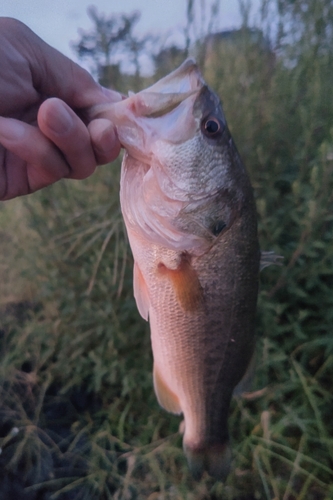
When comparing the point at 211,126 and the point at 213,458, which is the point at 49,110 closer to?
the point at 211,126

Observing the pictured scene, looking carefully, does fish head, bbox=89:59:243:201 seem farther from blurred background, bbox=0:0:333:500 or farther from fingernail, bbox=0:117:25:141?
blurred background, bbox=0:0:333:500

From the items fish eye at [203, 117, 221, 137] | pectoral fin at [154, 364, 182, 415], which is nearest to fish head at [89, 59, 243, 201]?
fish eye at [203, 117, 221, 137]

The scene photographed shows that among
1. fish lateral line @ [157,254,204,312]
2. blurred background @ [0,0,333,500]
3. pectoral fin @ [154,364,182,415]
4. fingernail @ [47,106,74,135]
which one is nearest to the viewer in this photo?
fingernail @ [47,106,74,135]

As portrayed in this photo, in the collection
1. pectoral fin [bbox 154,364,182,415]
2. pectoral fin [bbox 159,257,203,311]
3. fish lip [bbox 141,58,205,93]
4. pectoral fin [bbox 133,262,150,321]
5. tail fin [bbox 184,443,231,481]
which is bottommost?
tail fin [bbox 184,443,231,481]

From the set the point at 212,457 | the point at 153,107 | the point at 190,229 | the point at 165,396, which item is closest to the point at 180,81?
the point at 153,107

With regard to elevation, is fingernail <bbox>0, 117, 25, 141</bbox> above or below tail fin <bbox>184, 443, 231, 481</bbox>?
above

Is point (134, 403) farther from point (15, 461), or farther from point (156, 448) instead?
point (15, 461)

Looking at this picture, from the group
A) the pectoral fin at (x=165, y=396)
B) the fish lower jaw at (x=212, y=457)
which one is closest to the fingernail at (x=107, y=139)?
the pectoral fin at (x=165, y=396)

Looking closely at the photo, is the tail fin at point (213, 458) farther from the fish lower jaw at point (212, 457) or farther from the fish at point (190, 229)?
the fish at point (190, 229)
